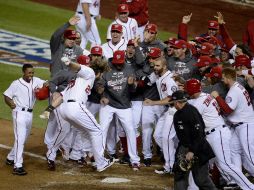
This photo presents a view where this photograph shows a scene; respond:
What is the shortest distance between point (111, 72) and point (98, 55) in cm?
34

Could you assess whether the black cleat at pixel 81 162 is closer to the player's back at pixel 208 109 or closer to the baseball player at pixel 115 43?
the baseball player at pixel 115 43

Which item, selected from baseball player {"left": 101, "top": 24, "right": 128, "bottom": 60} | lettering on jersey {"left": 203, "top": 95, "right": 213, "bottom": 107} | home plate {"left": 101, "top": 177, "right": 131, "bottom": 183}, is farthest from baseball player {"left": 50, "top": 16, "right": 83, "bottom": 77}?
lettering on jersey {"left": 203, "top": 95, "right": 213, "bottom": 107}

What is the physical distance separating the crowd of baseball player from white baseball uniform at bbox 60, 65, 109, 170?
0.05ft

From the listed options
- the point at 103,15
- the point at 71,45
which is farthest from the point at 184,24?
the point at 103,15

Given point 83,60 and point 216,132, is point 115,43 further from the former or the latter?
point 216,132

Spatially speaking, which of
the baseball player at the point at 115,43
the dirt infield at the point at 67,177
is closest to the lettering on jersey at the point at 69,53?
the baseball player at the point at 115,43

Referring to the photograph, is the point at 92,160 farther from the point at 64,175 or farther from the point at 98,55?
the point at 98,55

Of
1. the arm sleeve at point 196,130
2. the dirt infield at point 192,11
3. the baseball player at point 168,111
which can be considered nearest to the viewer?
the arm sleeve at point 196,130

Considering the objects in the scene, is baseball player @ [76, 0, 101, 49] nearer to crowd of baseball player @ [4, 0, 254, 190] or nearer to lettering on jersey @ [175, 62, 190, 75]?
crowd of baseball player @ [4, 0, 254, 190]

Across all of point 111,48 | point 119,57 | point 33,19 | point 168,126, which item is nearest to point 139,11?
point 111,48

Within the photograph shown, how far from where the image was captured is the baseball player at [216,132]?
10.4 meters

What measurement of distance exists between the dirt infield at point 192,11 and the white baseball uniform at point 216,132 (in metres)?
10.7

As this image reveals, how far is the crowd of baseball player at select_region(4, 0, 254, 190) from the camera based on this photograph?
10.5 metres

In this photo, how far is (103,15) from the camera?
73.3 ft
